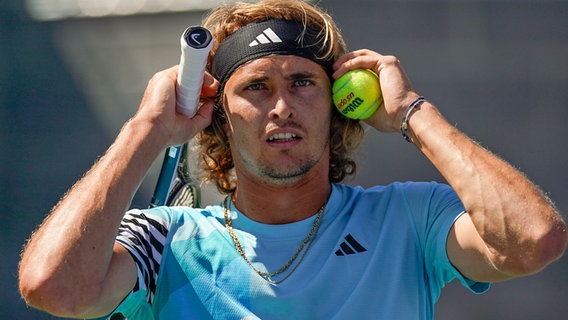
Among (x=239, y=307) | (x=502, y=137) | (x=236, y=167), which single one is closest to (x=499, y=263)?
(x=239, y=307)

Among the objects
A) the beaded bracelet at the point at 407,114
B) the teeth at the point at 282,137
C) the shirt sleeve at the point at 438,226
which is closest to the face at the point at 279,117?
the teeth at the point at 282,137

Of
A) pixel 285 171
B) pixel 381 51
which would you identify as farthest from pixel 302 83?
pixel 381 51

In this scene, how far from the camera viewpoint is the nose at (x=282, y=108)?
137 inches

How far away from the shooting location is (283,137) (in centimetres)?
351

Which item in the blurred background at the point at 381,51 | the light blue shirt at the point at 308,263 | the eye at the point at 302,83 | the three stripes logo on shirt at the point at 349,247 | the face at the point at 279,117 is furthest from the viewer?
the blurred background at the point at 381,51

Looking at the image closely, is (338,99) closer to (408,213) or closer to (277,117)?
(277,117)

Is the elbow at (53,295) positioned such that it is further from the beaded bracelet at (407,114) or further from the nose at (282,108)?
the beaded bracelet at (407,114)

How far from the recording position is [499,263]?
3141 millimetres

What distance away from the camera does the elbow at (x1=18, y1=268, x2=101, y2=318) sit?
306 centimetres

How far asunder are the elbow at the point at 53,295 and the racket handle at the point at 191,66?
0.82 metres

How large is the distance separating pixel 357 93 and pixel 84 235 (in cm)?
108

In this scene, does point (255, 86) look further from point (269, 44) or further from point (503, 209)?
point (503, 209)

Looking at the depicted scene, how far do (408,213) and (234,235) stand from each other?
591 millimetres

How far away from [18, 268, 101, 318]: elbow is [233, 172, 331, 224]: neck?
0.74m
